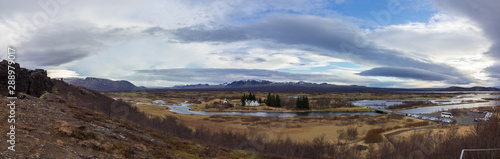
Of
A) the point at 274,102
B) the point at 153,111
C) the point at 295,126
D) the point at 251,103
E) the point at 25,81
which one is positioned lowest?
the point at 295,126

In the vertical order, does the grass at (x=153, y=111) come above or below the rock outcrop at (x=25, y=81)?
below

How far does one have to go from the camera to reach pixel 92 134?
12.2 metres

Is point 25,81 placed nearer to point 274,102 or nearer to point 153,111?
point 153,111

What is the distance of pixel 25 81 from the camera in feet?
66.6

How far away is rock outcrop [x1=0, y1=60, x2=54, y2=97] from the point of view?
16752 mm

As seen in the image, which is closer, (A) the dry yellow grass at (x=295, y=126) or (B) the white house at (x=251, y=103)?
(A) the dry yellow grass at (x=295, y=126)

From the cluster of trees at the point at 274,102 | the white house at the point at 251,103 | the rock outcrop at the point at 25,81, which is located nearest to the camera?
the rock outcrop at the point at 25,81

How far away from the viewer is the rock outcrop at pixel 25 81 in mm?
16752

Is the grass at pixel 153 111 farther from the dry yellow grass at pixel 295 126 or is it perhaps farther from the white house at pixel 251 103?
the white house at pixel 251 103

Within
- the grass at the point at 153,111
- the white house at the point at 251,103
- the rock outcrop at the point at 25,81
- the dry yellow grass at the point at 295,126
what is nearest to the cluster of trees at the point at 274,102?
the white house at the point at 251,103

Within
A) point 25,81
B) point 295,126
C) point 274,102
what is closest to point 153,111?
point 295,126

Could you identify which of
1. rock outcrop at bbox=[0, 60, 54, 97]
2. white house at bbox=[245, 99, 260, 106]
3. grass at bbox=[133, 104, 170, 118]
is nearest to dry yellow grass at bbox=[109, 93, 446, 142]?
grass at bbox=[133, 104, 170, 118]

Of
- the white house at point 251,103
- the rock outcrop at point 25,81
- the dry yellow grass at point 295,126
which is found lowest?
the dry yellow grass at point 295,126

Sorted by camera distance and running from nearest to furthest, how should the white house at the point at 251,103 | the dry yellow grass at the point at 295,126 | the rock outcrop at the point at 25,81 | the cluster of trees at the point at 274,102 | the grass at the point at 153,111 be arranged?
1. the rock outcrop at the point at 25,81
2. the dry yellow grass at the point at 295,126
3. the grass at the point at 153,111
4. the white house at the point at 251,103
5. the cluster of trees at the point at 274,102
